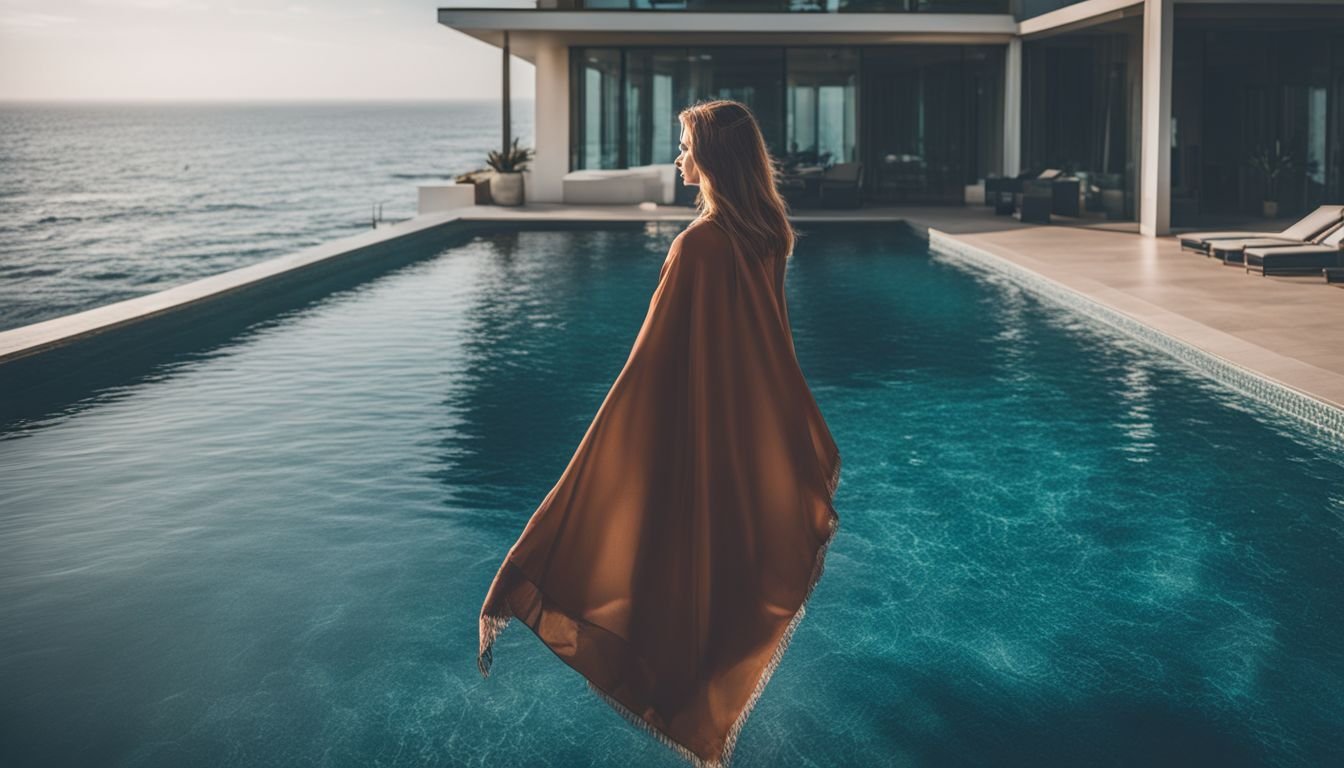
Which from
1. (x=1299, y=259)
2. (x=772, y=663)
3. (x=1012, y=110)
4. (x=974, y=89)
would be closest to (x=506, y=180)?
(x=974, y=89)

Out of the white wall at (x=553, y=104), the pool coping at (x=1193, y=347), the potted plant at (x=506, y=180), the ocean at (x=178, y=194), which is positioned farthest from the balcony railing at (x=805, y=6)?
the ocean at (x=178, y=194)

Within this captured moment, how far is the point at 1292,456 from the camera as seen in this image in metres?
6.48

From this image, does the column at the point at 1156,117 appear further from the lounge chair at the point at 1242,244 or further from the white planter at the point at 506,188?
the white planter at the point at 506,188

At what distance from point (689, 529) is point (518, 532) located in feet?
8.56

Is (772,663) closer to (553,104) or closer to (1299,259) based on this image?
(1299,259)

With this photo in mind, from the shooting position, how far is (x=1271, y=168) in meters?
19.6

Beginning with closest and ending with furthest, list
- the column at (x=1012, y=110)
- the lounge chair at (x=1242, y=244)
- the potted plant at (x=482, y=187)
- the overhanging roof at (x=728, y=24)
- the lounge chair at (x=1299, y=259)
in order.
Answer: the lounge chair at (x=1299, y=259) < the lounge chair at (x=1242, y=244) < the overhanging roof at (x=728, y=24) < the column at (x=1012, y=110) < the potted plant at (x=482, y=187)

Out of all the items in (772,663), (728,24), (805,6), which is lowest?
(772,663)

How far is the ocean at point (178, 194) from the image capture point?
1177 inches

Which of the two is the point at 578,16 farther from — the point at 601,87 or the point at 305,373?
the point at 305,373

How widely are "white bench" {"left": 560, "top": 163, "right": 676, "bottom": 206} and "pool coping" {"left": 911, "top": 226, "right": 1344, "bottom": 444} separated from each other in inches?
391

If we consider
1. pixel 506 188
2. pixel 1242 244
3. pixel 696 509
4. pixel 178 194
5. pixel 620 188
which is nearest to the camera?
pixel 696 509

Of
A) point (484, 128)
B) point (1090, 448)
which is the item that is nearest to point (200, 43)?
point (484, 128)

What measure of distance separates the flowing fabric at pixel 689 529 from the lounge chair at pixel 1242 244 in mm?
11154
